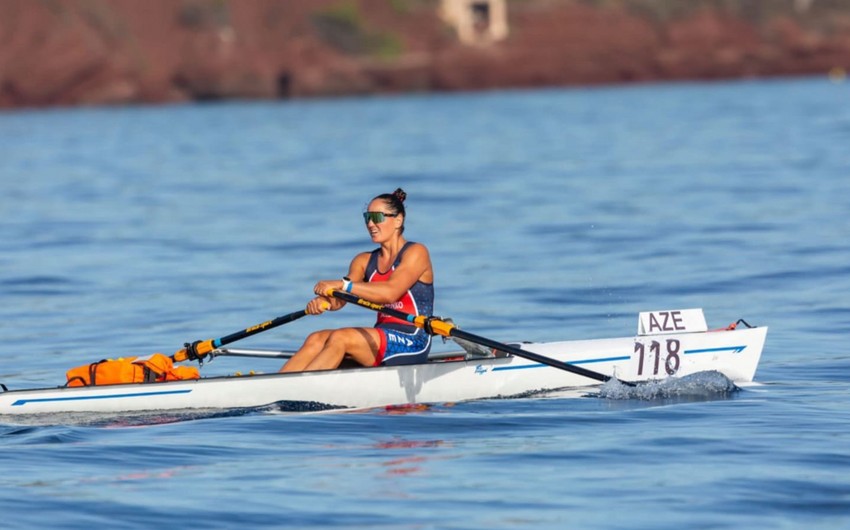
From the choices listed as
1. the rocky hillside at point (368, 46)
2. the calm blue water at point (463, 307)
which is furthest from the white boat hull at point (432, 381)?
the rocky hillside at point (368, 46)

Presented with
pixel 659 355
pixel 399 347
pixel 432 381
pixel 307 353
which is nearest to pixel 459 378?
pixel 432 381

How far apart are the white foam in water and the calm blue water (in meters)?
0.18

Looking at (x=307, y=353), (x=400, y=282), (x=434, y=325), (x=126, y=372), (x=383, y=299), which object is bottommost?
(x=126, y=372)

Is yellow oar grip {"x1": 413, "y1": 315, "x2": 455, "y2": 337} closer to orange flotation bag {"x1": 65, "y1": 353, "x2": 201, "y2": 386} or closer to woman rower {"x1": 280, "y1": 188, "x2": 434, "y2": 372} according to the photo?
woman rower {"x1": 280, "y1": 188, "x2": 434, "y2": 372}

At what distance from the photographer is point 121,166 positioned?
42531 mm

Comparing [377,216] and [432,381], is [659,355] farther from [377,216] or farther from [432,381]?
[377,216]

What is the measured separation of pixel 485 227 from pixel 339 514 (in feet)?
56.1

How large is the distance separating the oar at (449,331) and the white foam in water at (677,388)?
0.18 metres

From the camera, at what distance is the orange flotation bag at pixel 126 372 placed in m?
11.7

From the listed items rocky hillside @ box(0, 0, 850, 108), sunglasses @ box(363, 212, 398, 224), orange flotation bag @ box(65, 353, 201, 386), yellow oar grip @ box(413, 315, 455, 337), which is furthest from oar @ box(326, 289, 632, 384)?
rocky hillside @ box(0, 0, 850, 108)

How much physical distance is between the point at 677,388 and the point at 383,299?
98.5 inches

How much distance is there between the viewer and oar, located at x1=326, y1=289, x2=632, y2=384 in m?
11.5

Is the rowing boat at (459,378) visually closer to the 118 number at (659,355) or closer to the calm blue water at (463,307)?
the 118 number at (659,355)

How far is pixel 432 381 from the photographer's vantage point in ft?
38.9
